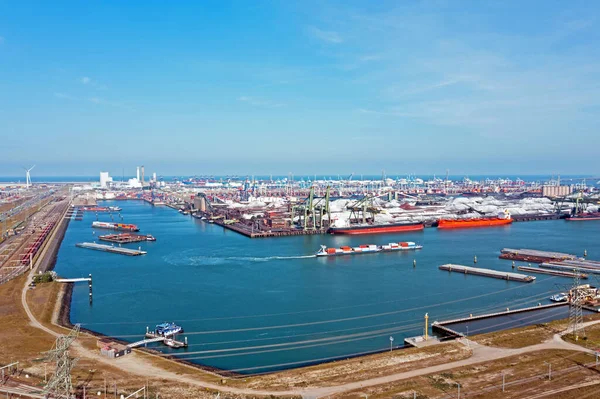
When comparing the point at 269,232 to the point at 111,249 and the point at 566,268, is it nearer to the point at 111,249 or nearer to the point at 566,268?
→ the point at 111,249

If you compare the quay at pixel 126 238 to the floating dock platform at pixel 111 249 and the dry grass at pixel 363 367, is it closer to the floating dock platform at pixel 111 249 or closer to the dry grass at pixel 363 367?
the floating dock platform at pixel 111 249

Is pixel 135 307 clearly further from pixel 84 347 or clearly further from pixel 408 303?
pixel 408 303

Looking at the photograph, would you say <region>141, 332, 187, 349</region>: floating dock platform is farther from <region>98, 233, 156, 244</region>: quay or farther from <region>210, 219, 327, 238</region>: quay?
<region>210, 219, 327, 238</region>: quay

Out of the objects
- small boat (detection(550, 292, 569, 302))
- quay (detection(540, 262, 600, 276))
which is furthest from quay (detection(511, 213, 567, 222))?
small boat (detection(550, 292, 569, 302))

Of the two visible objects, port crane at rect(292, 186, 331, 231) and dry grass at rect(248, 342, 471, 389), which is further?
port crane at rect(292, 186, 331, 231)

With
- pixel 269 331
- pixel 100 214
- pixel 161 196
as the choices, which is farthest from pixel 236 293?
pixel 161 196

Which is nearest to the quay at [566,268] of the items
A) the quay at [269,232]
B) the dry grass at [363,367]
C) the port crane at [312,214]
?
the dry grass at [363,367]
